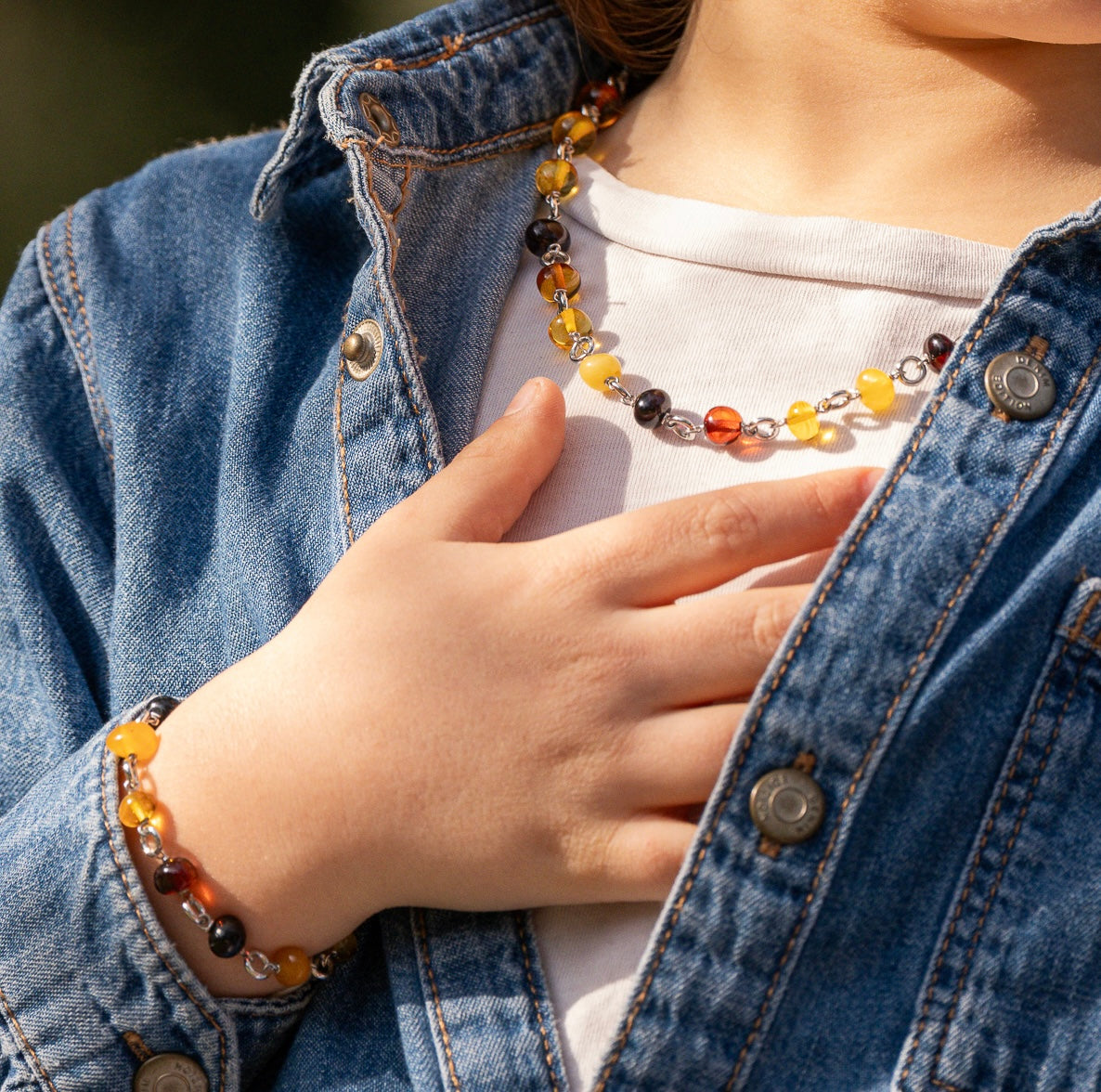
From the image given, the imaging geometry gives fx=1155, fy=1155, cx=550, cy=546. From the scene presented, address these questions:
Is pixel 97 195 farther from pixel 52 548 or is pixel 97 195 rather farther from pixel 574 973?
pixel 574 973

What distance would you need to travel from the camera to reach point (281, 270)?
1209 millimetres

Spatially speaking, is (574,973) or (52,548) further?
(52,548)

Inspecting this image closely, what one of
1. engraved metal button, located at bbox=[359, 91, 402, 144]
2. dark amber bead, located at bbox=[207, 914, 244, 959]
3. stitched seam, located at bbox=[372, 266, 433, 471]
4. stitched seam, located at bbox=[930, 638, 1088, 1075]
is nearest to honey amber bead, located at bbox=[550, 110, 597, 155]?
engraved metal button, located at bbox=[359, 91, 402, 144]

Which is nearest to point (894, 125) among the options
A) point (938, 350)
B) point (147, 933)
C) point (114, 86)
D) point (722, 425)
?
point (938, 350)

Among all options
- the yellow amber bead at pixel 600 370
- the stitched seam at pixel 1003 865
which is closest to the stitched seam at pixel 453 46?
the yellow amber bead at pixel 600 370

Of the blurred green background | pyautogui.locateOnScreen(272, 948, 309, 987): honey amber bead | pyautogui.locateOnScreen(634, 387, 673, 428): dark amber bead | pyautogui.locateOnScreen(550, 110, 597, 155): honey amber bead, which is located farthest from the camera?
the blurred green background

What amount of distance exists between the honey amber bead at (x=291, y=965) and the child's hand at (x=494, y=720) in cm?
2

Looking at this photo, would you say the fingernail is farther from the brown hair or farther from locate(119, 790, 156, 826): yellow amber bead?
the brown hair

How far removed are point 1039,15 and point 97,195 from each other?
100cm

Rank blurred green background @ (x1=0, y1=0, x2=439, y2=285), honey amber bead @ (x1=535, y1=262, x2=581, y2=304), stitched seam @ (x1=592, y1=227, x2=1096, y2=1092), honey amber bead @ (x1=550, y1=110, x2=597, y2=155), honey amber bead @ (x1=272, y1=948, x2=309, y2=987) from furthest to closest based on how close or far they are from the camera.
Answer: blurred green background @ (x1=0, y1=0, x2=439, y2=285) < honey amber bead @ (x1=550, y1=110, x2=597, y2=155) < honey amber bead @ (x1=535, y1=262, x2=581, y2=304) < honey amber bead @ (x1=272, y1=948, x2=309, y2=987) < stitched seam @ (x1=592, y1=227, x2=1096, y2=1092)

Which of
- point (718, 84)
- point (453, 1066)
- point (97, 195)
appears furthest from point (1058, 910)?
point (97, 195)

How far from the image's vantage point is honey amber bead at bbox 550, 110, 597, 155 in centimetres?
129

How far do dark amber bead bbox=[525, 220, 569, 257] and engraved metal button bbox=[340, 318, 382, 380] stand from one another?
0.20m

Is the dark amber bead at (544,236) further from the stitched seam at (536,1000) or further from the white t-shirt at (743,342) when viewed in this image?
the stitched seam at (536,1000)
